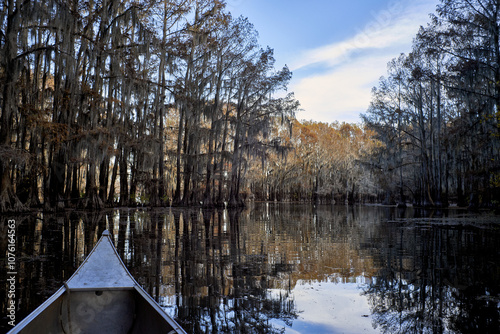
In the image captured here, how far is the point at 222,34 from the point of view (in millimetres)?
25797

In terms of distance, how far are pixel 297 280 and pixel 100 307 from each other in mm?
3112

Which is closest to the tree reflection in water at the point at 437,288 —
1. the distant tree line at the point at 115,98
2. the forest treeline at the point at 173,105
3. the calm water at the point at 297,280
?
the calm water at the point at 297,280

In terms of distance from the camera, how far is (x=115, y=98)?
21.5 m

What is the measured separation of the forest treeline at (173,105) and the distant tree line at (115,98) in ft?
0.28

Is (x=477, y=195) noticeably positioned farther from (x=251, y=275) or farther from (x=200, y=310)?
(x=200, y=310)

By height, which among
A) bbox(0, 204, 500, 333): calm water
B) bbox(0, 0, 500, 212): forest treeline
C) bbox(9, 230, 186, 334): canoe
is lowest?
bbox(0, 204, 500, 333): calm water

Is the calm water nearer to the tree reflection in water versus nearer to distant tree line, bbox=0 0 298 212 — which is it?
the tree reflection in water

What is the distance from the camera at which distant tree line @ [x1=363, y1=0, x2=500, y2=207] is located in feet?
53.6

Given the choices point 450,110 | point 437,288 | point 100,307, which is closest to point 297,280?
point 437,288

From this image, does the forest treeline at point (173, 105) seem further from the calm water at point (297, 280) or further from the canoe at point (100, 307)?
the canoe at point (100, 307)

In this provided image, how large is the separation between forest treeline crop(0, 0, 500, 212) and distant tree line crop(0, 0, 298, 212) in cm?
8

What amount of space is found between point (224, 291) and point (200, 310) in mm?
778

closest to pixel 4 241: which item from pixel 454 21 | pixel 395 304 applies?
pixel 395 304

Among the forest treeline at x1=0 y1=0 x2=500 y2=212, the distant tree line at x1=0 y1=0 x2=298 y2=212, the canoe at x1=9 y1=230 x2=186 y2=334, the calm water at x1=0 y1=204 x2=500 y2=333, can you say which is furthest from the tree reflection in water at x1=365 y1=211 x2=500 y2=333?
the distant tree line at x1=0 y1=0 x2=298 y2=212
